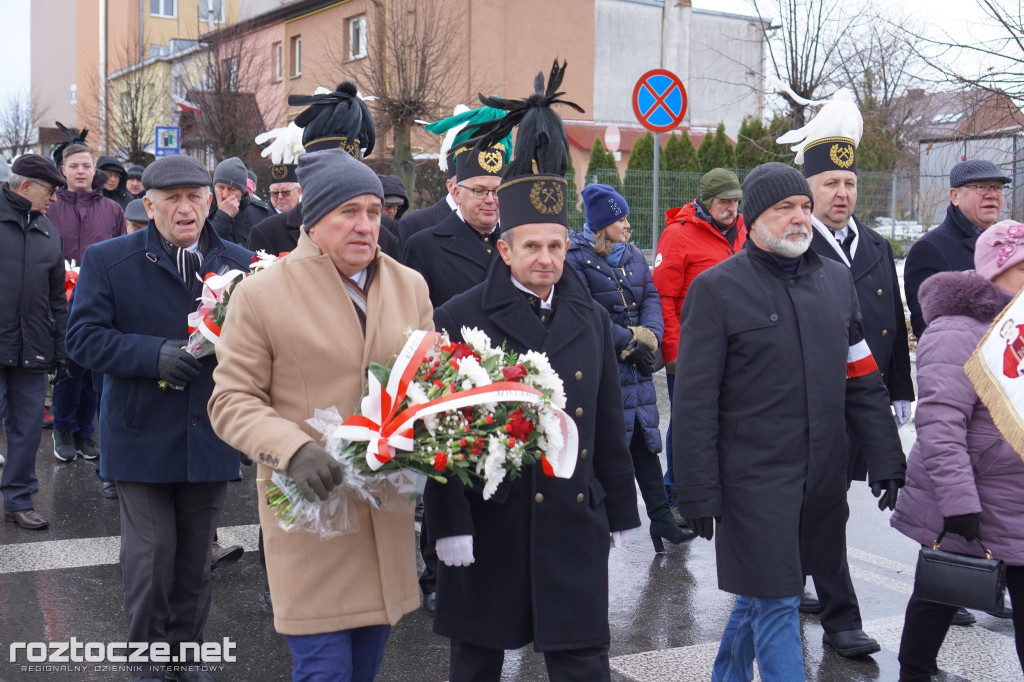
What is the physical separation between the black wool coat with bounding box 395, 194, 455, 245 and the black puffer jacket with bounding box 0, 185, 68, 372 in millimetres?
2790

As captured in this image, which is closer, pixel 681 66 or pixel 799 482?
pixel 799 482

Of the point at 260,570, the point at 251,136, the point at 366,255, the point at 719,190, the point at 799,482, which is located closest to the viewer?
the point at 366,255

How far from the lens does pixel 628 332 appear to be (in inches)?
272

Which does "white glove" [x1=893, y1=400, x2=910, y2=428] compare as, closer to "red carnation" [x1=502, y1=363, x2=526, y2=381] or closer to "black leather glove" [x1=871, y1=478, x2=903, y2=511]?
"black leather glove" [x1=871, y1=478, x2=903, y2=511]

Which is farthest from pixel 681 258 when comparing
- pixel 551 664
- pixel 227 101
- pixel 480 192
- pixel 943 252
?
pixel 227 101

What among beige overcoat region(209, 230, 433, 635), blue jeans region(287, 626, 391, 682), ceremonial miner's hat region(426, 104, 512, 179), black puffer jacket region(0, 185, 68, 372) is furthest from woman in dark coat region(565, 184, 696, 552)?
black puffer jacket region(0, 185, 68, 372)

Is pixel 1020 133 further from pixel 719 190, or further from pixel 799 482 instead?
pixel 799 482

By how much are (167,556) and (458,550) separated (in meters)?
1.71

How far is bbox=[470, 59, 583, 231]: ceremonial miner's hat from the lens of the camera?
395 centimetres

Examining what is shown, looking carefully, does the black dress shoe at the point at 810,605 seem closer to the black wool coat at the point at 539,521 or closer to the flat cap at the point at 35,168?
the black wool coat at the point at 539,521

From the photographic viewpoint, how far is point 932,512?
4.58 meters

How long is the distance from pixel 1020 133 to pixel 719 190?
17.3 ft

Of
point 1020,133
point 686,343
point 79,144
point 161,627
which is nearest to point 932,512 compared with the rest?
point 686,343

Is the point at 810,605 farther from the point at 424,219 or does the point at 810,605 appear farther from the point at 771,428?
the point at 424,219
